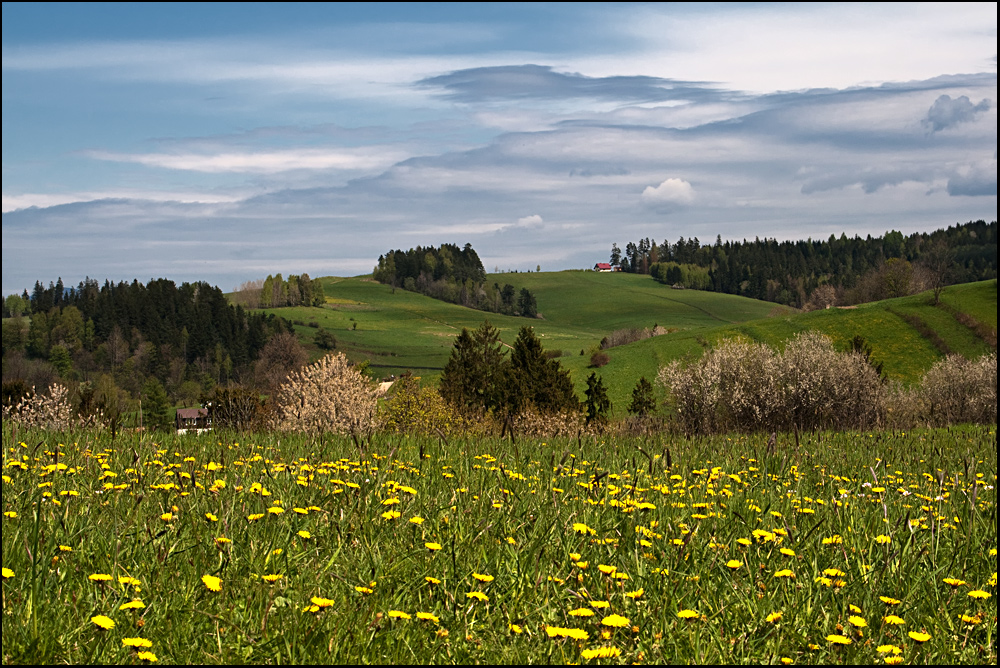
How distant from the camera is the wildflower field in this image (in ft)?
10.8

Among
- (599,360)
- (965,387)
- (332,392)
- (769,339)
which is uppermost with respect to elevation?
(769,339)

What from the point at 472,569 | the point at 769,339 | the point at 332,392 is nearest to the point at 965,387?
the point at 332,392

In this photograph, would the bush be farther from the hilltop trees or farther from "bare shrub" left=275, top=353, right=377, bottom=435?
"bare shrub" left=275, top=353, right=377, bottom=435

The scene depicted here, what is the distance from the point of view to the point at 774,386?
1961 inches

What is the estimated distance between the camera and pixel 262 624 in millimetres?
3322

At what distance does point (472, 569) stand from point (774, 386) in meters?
49.1

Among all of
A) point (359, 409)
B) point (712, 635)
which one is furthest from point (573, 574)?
point (359, 409)

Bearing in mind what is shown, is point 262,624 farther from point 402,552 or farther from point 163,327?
point 163,327

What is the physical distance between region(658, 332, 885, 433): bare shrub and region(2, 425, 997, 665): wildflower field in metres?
41.6

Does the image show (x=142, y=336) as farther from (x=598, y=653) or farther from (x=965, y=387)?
(x=598, y=653)

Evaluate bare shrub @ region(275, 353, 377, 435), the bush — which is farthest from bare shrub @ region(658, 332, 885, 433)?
the bush

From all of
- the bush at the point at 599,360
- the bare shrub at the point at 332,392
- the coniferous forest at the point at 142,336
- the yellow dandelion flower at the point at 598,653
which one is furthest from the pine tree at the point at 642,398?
the coniferous forest at the point at 142,336

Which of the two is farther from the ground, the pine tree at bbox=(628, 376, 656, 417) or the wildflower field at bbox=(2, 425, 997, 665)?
the wildflower field at bbox=(2, 425, 997, 665)

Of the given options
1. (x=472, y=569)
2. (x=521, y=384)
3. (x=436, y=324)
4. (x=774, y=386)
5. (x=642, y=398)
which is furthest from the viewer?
(x=436, y=324)
